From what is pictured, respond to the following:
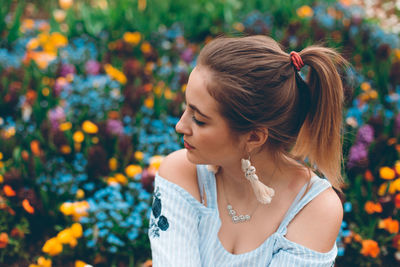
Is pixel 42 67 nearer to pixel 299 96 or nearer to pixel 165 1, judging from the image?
pixel 165 1

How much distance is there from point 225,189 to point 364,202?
91 cm

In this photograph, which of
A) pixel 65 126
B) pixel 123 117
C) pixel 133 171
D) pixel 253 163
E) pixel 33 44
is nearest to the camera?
pixel 253 163

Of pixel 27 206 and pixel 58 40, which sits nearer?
pixel 27 206

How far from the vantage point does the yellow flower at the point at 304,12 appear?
3.95 m

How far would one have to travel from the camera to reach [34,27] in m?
3.75

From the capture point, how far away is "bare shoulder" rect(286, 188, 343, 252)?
4.40ft

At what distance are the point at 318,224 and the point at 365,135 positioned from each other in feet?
3.73

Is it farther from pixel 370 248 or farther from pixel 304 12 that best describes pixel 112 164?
pixel 304 12

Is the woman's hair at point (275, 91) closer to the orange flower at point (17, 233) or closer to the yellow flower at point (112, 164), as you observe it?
the yellow flower at point (112, 164)

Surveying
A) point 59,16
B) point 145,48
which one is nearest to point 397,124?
point 145,48

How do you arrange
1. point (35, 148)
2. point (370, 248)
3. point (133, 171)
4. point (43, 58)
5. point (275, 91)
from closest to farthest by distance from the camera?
point (275, 91), point (370, 248), point (133, 171), point (35, 148), point (43, 58)

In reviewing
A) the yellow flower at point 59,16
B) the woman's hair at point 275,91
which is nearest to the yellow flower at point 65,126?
the woman's hair at point 275,91

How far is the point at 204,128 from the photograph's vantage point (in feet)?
4.32

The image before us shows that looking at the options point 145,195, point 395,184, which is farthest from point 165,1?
point 395,184
